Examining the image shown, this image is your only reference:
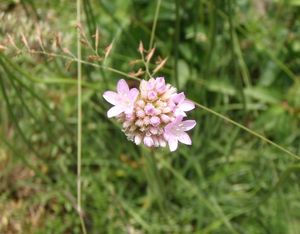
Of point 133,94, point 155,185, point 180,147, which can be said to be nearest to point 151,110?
point 133,94

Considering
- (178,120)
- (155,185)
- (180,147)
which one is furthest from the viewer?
(180,147)

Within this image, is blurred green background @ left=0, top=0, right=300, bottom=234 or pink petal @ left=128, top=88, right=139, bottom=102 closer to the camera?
pink petal @ left=128, top=88, right=139, bottom=102

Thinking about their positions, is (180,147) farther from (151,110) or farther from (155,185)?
(151,110)

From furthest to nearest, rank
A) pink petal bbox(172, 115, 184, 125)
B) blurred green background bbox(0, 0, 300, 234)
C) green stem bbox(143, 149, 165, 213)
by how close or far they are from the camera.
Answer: blurred green background bbox(0, 0, 300, 234), green stem bbox(143, 149, 165, 213), pink petal bbox(172, 115, 184, 125)

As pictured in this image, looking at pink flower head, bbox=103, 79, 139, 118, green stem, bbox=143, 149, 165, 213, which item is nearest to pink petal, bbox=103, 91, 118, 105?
pink flower head, bbox=103, 79, 139, 118

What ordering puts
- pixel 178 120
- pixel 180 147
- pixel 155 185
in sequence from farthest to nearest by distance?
pixel 180 147 < pixel 155 185 < pixel 178 120

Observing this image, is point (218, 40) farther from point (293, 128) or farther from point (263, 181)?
point (263, 181)

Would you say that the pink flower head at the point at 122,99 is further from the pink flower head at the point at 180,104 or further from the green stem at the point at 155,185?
the green stem at the point at 155,185

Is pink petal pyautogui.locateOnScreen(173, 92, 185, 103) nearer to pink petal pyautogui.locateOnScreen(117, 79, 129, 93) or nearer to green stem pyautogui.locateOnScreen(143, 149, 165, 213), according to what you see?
pink petal pyautogui.locateOnScreen(117, 79, 129, 93)
